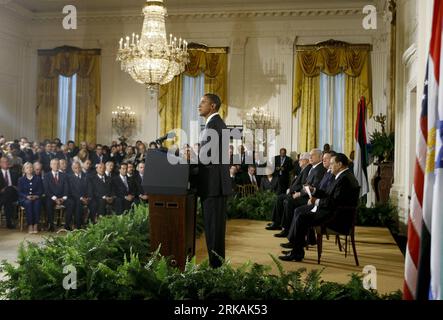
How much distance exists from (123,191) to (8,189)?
7.10 ft

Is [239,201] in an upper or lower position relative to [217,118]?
lower

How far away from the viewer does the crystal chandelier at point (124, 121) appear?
15.1m

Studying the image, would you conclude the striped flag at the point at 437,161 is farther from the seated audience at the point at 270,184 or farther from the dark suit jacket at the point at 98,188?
the seated audience at the point at 270,184

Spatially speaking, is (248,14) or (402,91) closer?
(402,91)

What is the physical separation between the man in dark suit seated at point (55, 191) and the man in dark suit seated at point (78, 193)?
3.7 inches

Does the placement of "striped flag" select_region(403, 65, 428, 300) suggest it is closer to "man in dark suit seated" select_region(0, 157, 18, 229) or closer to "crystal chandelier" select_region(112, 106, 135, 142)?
"man in dark suit seated" select_region(0, 157, 18, 229)

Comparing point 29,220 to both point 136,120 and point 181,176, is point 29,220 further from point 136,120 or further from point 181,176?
point 136,120

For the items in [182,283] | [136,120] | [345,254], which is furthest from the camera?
[136,120]

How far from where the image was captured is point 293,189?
25.6 feet

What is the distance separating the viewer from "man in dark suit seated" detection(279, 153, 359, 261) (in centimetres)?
573

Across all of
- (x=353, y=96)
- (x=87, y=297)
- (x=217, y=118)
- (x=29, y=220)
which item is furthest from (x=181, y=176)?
(x=353, y=96)

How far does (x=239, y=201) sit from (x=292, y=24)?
22.5 feet

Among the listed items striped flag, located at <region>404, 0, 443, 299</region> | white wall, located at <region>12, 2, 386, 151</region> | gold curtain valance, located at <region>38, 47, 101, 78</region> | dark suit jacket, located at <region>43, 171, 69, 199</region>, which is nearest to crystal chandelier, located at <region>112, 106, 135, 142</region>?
white wall, located at <region>12, 2, 386, 151</region>

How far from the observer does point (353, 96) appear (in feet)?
45.8
